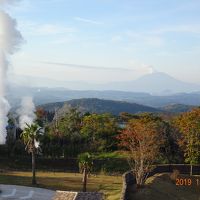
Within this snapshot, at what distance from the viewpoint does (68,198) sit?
33.2 m

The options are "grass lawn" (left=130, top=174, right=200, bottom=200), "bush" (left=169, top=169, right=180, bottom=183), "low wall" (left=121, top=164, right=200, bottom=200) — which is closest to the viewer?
"grass lawn" (left=130, top=174, right=200, bottom=200)

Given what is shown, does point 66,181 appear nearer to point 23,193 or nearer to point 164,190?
point 23,193

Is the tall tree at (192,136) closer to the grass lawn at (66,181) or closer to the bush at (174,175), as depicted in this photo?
the bush at (174,175)

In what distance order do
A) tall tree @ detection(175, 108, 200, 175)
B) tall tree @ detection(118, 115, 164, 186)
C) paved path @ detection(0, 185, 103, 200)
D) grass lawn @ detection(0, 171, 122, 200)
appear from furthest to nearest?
tall tree @ detection(175, 108, 200, 175), grass lawn @ detection(0, 171, 122, 200), tall tree @ detection(118, 115, 164, 186), paved path @ detection(0, 185, 103, 200)

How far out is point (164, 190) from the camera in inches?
1740

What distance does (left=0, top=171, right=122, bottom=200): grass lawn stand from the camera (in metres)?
47.6

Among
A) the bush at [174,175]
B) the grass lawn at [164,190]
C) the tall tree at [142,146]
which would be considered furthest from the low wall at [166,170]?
the bush at [174,175]

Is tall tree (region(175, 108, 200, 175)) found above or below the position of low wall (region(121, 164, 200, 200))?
above

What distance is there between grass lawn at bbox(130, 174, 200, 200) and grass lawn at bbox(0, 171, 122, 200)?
9.18 ft

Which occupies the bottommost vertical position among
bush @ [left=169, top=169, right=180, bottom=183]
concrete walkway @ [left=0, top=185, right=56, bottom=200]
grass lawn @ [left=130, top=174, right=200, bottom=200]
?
concrete walkway @ [left=0, top=185, right=56, bottom=200]

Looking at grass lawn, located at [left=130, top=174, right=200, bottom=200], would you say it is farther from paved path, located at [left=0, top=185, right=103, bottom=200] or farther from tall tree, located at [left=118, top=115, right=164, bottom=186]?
paved path, located at [left=0, top=185, right=103, bottom=200]

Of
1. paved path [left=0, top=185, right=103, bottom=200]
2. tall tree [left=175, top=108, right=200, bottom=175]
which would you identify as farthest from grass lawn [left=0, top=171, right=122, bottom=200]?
tall tree [left=175, top=108, right=200, bottom=175]

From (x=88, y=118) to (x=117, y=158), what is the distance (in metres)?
14.4

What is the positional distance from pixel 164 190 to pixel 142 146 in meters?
8.32
